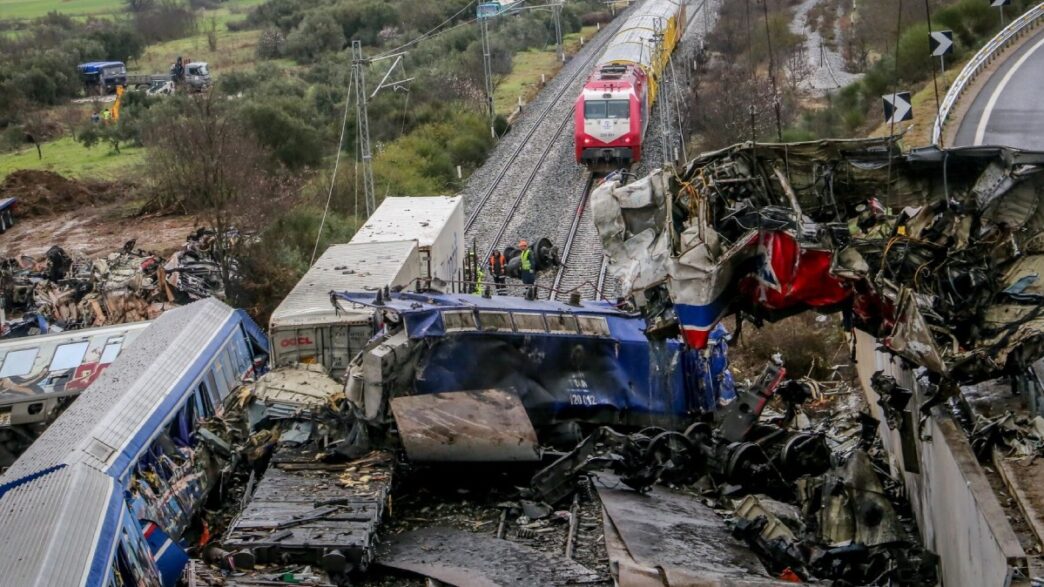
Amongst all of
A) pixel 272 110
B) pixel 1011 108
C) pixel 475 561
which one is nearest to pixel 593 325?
pixel 475 561

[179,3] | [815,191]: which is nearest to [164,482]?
[815,191]

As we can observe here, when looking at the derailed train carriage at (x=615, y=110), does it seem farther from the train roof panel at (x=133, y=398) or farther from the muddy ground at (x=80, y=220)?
the train roof panel at (x=133, y=398)

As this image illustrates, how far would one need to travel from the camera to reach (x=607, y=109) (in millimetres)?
32438

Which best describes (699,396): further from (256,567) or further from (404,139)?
(404,139)

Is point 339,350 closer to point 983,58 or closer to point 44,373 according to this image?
point 44,373

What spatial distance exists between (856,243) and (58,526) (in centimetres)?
848

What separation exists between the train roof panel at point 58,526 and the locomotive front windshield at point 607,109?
2220cm

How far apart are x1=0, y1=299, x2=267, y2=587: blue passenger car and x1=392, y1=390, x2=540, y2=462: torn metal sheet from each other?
8.96 ft

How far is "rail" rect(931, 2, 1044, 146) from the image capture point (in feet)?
87.8

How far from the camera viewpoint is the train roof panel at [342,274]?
16938mm

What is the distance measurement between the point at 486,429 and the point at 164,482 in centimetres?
371

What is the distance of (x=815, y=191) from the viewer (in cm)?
1491

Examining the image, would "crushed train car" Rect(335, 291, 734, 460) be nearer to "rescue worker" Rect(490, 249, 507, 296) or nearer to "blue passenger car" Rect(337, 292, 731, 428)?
"blue passenger car" Rect(337, 292, 731, 428)

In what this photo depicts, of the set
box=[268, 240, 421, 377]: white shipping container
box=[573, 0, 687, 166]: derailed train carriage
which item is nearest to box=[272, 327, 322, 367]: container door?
box=[268, 240, 421, 377]: white shipping container
